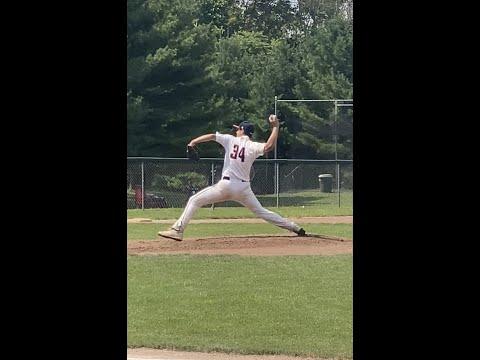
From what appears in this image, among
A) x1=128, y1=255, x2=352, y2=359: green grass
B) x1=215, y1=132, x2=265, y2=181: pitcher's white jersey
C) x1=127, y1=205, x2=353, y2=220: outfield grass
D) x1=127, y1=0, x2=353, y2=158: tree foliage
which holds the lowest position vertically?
x1=128, y1=255, x2=352, y2=359: green grass

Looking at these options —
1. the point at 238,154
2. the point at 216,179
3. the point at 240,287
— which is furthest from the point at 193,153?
the point at 240,287

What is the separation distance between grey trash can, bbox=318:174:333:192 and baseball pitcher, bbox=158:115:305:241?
173 inches

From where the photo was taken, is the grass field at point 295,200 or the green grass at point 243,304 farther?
the grass field at point 295,200

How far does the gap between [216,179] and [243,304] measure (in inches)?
198

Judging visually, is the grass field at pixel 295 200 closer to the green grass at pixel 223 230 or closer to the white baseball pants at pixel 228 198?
the green grass at pixel 223 230

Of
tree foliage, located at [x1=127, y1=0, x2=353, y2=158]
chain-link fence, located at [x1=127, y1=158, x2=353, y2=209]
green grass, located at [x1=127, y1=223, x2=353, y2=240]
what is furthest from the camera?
tree foliage, located at [x1=127, y1=0, x2=353, y2=158]

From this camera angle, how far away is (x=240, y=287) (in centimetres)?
866

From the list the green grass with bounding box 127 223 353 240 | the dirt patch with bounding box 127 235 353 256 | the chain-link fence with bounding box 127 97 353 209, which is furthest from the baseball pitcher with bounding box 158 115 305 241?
the chain-link fence with bounding box 127 97 353 209

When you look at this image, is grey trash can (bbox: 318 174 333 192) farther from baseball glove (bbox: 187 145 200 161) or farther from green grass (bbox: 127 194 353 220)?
baseball glove (bbox: 187 145 200 161)

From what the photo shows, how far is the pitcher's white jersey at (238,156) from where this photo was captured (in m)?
9.65

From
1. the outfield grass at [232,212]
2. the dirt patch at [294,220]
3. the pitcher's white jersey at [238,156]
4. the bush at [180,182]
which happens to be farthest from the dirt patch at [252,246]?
the bush at [180,182]

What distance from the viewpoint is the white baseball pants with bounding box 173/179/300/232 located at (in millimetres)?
9109

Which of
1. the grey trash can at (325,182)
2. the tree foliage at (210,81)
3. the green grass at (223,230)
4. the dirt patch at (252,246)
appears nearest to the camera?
the dirt patch at (252,246)
